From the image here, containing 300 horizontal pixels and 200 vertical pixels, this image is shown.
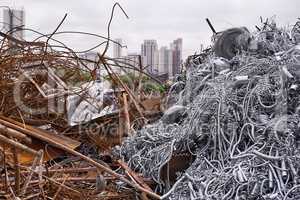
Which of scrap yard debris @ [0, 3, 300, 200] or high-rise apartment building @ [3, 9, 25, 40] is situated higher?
high-rise apartment building @ [3, 9, 25, 40]

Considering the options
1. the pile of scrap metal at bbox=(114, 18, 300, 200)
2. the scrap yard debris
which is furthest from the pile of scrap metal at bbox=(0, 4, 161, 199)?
the pile of scrap metal at bbox=(114, 18, 300, 200)

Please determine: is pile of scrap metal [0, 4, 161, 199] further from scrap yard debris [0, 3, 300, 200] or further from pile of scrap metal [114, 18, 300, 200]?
pile of scrap metal [114, 18, 300, 200]

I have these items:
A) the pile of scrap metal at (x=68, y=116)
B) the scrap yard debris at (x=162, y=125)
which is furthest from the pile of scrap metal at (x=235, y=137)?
the pile of scrap metal at (x=68, y=116)

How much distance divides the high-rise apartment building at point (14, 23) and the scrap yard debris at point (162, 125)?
0.09 meters

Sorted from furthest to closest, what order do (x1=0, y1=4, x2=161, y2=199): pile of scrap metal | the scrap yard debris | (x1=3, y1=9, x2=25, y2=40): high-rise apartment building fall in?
(x1=3, y1=9, x2=25, y2=40): high-rise apartment building < (x1=0, y1=4, x2=161, y2=199): pile of scrap metal < the scrap yard debris

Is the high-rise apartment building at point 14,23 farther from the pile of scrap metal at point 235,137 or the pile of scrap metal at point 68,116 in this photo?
the pile of scrap metal at point 235,137

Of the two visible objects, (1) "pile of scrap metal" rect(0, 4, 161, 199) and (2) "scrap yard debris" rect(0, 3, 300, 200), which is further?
(1) "pile of scrap metal" rect(0, 4, 161, 199)

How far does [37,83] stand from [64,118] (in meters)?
0.50

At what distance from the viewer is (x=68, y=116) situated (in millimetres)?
4496

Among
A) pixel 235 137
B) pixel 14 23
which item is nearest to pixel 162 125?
pixel 235 137

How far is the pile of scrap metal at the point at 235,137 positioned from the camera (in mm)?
2916

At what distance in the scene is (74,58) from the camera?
12.8ft

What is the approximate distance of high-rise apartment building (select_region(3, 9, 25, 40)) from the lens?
3484 millimetres

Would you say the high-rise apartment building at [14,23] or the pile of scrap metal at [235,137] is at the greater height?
the high-rise apartment building at [14,23]
